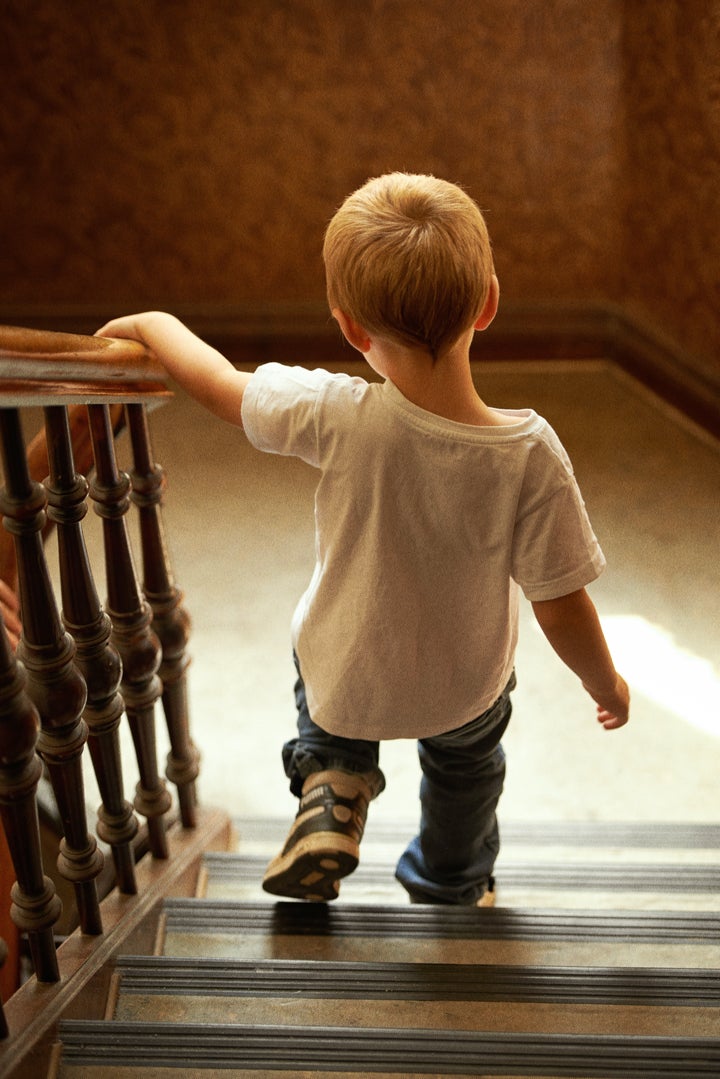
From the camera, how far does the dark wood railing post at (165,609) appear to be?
158 centimetres

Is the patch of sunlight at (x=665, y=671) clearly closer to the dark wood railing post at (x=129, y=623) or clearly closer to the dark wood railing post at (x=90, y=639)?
the dark wood railing post at (x=129, y=623)

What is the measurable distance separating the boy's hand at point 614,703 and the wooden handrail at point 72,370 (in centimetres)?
70

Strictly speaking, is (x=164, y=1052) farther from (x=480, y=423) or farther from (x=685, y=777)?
(x=685, y=777)

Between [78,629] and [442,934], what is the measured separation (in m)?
0.71

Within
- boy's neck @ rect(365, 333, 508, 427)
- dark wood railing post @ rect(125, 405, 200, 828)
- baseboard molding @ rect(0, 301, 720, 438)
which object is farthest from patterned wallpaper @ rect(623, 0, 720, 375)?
boy's neck @ rect(365, 333, 508, 427)

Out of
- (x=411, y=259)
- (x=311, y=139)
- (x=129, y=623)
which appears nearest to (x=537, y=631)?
(x=129, y=623)

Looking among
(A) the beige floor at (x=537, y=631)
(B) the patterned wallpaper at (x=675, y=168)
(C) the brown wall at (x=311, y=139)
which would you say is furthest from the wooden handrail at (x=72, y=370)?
(C) the brown wall at (x=311, y=139)

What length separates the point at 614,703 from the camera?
1.48 m

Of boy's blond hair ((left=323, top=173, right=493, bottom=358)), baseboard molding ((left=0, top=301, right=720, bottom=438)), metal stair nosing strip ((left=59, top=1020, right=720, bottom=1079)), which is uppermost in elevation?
boy's blond hair ((left=323, top=173, right=493, bottom=358))

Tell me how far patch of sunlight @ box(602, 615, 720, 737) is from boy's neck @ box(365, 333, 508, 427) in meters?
1.68

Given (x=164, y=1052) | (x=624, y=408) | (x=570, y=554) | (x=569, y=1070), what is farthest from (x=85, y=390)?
(x=624, y=408)

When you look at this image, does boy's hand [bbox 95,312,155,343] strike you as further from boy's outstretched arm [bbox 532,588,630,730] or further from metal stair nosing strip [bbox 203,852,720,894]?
metal stair nosing strip [bbox 203,852,720,894]

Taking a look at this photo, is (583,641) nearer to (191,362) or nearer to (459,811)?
(459,811)

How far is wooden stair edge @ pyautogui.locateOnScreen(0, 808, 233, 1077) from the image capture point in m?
1.17
